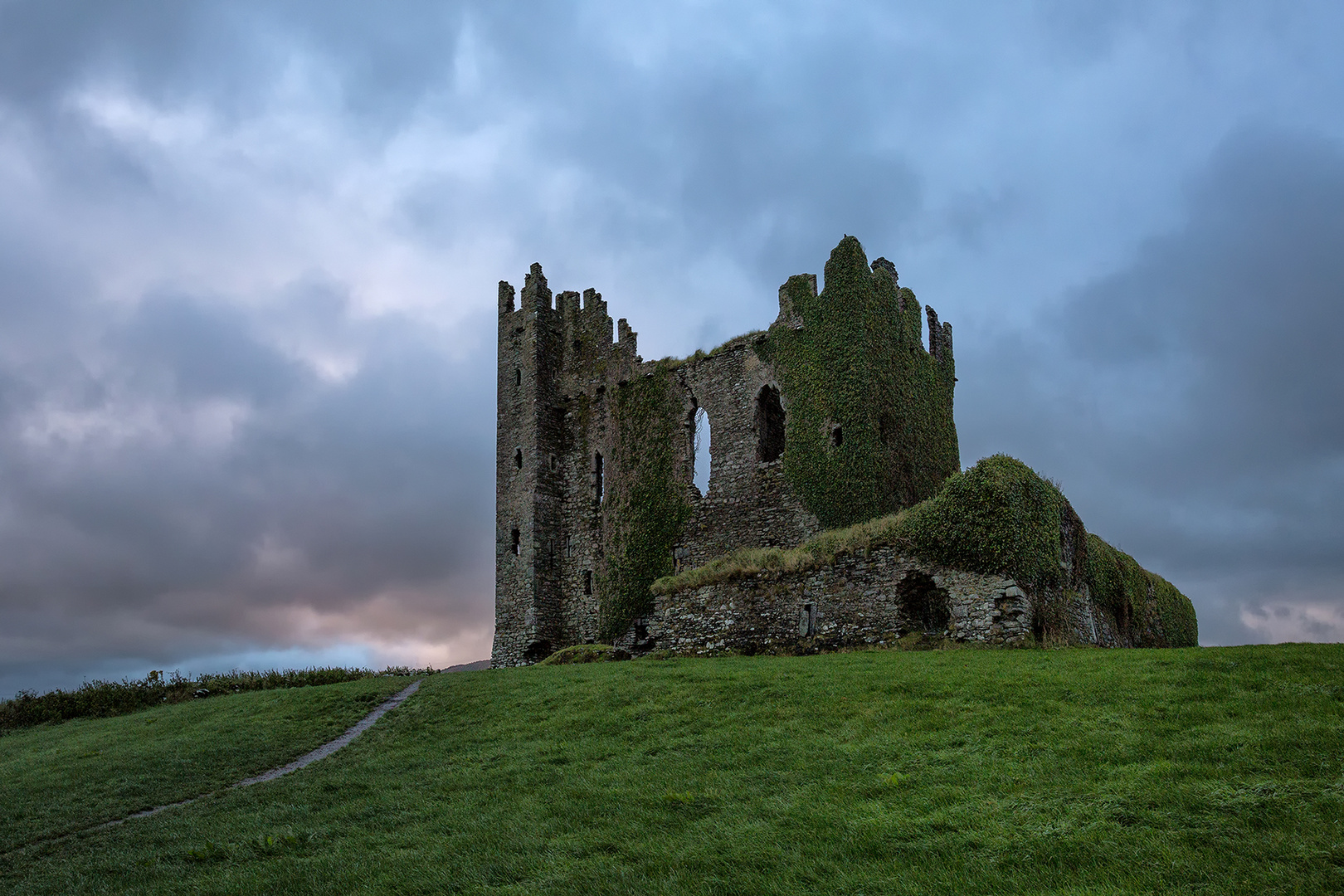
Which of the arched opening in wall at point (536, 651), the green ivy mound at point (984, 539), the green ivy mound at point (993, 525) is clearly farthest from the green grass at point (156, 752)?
the green ivy mound at point (993, 525)

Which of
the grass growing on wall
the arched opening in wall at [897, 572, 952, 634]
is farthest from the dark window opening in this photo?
the grass growing on wall

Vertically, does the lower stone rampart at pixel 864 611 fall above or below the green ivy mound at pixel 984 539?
below

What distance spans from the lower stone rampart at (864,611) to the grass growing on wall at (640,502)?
25.3ft

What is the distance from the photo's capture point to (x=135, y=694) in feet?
100

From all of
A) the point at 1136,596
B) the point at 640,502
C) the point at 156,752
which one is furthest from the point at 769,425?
the point at 156,752

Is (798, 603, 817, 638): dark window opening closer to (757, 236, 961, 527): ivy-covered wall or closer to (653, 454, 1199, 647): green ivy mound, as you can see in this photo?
(653, 454, 1199, 647): green ivy mound

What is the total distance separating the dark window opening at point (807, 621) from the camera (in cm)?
2394

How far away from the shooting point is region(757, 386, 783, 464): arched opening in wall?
33594 mm

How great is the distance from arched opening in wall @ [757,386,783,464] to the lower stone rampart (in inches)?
330

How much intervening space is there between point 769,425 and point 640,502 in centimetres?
635

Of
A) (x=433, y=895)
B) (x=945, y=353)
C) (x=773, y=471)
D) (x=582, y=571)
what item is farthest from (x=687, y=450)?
(x=433, y=895)

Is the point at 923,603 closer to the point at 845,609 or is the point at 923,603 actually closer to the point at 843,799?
the point at 845,609

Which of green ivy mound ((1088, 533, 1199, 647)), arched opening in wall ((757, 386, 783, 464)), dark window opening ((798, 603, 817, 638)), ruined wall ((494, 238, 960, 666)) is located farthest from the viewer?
arched opening in wall ((757, 386, 783, 464))

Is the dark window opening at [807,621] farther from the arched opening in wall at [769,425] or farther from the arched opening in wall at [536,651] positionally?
the arched opening in wall at [536,651]
